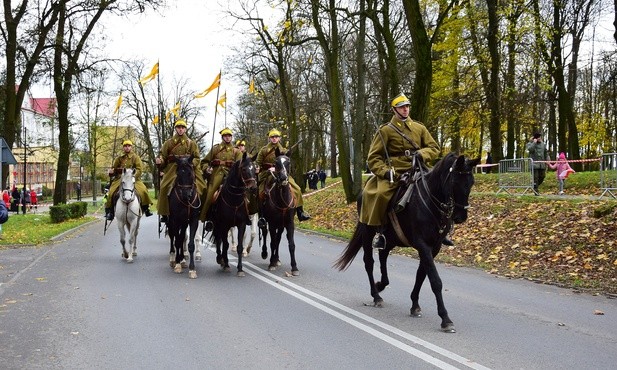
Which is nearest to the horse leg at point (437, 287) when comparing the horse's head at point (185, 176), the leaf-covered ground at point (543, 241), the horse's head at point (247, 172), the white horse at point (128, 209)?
the leaf-covered ground at point (543, 241)

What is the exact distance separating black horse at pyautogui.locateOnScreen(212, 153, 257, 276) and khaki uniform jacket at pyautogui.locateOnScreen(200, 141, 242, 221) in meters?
0.35

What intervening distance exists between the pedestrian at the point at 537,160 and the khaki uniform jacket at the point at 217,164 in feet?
34.0

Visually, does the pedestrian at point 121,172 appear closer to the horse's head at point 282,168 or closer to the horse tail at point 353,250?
Result: the horse's head at point 282,168

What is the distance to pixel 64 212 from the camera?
101 ft

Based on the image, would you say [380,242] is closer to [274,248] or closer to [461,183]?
[461,183]

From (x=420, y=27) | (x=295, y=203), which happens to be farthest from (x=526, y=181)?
(x=295, y=203)

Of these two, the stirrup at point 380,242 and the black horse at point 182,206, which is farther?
the black horse at point 182,206

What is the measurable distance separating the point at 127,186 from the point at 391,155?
8.08 meters

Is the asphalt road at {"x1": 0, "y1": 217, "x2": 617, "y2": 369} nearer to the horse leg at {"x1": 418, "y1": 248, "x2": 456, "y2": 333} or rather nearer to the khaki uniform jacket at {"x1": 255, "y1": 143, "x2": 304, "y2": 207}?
the horse leg at {"x1": 418, "y1": 248, "x2": 456, "y2": 333}

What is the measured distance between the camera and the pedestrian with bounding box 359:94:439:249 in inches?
342

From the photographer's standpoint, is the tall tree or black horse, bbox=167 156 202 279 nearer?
black horse, bbox=167 156 202 279

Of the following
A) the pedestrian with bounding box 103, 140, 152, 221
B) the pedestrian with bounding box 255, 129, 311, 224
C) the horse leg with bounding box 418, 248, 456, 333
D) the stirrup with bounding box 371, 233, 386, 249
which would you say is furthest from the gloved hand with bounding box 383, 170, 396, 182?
the pedestrian with bounding box 103, 140, 152, 221

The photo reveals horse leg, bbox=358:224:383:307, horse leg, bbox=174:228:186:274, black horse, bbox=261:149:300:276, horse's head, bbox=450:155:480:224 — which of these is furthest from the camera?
horse leg, bbox=174:228:186:274

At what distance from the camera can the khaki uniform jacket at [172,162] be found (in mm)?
13445
